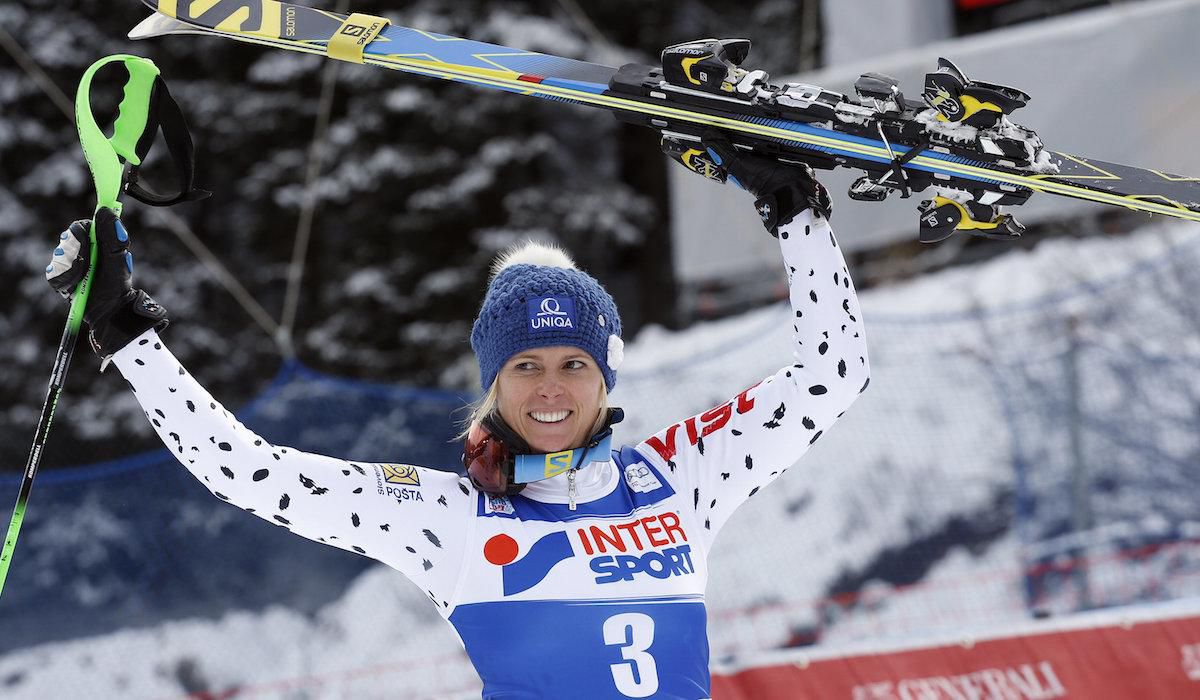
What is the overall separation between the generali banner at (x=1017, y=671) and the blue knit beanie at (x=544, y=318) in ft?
4.77

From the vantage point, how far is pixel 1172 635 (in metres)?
3.19

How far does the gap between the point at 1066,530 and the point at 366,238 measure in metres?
6.45

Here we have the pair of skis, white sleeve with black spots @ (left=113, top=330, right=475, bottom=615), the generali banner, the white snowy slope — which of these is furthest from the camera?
the white snowy slope

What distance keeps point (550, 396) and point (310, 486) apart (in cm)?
36

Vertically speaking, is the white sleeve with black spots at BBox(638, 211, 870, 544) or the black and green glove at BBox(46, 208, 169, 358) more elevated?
the black and green glove at BBox(46, 208, 169, 358)

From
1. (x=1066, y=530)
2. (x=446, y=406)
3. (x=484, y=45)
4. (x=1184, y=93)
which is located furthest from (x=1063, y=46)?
(x=484, y=45)

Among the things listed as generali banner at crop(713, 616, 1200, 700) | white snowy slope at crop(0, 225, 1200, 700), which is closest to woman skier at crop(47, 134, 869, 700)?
generali banner at crop(713, 616, 1200, 700)

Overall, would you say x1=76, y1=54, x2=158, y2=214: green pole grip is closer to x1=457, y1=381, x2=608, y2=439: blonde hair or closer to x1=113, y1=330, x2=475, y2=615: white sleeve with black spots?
x1=113, y1=330, x2=475, y2=615: white sleeve with black spots

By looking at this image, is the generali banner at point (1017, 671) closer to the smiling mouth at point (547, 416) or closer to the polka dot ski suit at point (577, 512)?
the polka dot ski suit at point (577, 512)

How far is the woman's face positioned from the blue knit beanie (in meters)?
0.02

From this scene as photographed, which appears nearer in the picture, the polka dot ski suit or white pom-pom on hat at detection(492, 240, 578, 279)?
the polka dot ski suit

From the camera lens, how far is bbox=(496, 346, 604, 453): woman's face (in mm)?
1989

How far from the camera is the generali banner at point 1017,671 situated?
10.5 feet

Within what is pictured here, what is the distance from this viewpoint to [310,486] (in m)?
1.92
